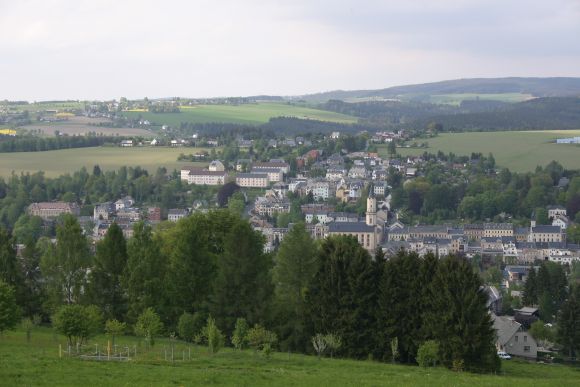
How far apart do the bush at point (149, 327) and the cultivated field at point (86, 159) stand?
8410 cm

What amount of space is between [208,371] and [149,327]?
528cm

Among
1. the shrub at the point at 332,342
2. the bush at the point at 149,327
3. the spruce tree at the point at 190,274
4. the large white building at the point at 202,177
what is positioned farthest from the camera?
the large white building at the point at 202,177

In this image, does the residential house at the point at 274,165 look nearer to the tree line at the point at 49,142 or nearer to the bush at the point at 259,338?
the tree line at the point at 49,142

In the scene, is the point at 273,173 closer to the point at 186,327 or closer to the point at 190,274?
the point at 190,274

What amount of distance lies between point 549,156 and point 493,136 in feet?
74.9

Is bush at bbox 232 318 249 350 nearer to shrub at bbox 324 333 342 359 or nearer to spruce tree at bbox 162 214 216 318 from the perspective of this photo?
shrub at bbox 324 333 342 359

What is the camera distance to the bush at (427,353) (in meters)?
26.2

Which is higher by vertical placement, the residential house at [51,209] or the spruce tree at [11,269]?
the spruce tree at [11,269]

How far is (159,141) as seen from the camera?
476 feet

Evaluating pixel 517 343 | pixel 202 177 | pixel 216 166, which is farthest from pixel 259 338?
pixel 216 166

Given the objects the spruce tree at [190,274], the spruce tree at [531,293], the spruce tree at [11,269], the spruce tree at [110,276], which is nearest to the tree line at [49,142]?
the spruce tree at [531,293]

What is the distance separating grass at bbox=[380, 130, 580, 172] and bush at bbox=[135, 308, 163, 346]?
301 ft

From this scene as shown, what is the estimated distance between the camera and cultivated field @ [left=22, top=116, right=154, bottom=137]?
15540cm

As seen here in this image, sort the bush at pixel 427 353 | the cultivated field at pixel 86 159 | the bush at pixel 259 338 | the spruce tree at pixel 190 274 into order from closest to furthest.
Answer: the bush at pixel 427 353, the bush at pixel 259 338, the spruce tree at pixel 190 274, the cultivated field at pixel 86 159
